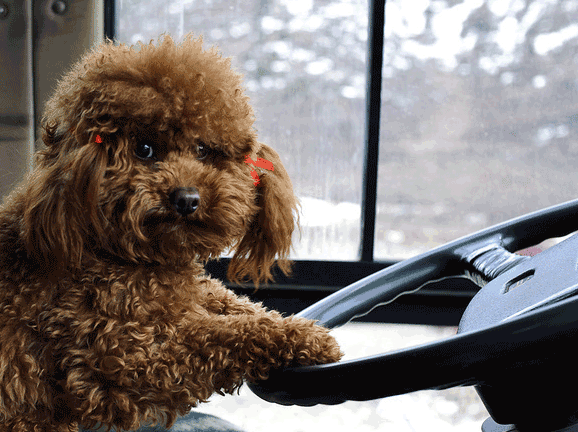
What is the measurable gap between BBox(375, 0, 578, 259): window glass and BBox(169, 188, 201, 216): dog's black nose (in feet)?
5.45

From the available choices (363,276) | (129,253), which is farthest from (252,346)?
(363,276)

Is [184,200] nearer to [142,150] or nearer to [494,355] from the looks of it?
[142,150]

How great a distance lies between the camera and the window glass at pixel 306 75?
2018mm

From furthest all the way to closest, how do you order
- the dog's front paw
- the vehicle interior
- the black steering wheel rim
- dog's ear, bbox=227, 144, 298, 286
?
the vehicle interior < dog's ear, bbox=227, 144, 298, 286 < the dog's front paw < the black steering wheel rim

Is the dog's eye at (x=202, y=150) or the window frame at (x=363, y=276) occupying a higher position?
the dog's eye at (x=202, y=150)

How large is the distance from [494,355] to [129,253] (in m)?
0.38

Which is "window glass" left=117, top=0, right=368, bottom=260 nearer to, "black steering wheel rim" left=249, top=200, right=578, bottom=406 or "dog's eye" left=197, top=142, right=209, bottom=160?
"dog's eye" left=197, top=142, right=209, bottom=160

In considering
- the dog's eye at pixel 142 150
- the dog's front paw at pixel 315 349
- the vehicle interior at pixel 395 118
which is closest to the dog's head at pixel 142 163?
the dog's eye at pixel 142 150

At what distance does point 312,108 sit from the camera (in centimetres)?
212

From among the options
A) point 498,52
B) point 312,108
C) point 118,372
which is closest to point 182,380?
point 118,372

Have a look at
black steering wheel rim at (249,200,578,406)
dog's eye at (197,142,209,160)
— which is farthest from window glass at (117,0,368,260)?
black steering wheel rim at (249,200,578,406)

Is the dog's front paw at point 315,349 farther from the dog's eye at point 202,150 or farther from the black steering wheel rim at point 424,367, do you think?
the dog's eye at point 202,150

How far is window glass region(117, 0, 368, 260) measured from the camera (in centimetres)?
202

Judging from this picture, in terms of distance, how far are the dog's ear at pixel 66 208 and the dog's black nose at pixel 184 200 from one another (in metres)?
0.08
